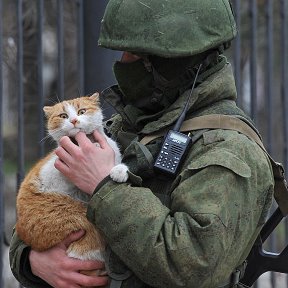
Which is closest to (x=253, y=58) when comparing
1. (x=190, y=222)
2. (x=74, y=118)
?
(x=74, y=118)

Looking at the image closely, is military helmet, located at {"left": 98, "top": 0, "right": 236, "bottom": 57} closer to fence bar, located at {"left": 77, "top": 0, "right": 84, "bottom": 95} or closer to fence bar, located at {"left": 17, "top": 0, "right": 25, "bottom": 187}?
fence bar, located at {"left": 17, "top": 0, "right": 25, "bottom": 187}

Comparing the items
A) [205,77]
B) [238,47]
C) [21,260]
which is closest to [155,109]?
[205,77]

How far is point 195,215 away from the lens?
79.9 inches

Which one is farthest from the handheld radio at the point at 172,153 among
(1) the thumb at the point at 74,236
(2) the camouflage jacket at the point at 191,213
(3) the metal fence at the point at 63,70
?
(3) the metal fence at the point at 63,70

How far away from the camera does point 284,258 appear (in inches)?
105

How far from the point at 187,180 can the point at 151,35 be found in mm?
435

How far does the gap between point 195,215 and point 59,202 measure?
19.4 inches

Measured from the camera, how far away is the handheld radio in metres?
2.14

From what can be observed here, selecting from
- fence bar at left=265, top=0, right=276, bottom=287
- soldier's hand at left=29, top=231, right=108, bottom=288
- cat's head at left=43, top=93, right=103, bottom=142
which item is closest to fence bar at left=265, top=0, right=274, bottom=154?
fence bar at left=265, top=0, right=276, bottom=287

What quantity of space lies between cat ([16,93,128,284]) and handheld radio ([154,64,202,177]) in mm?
163

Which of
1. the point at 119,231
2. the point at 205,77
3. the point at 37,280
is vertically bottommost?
the point at 37,280

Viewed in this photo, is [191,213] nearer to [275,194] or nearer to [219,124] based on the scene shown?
[219,124]

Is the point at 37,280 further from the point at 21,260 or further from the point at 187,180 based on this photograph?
the point at 187,180

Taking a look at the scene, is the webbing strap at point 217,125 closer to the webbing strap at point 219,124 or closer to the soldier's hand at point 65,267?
the webbing strap at point 219,124
